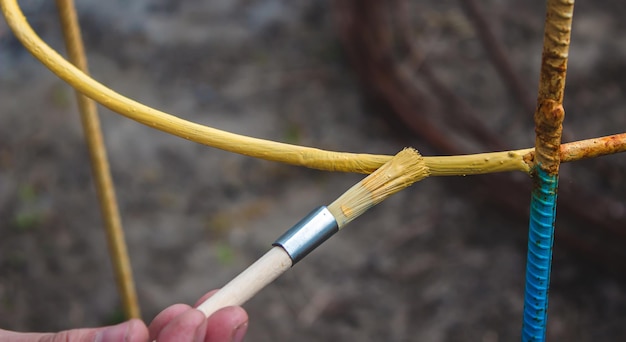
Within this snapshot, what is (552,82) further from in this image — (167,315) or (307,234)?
(167,315)

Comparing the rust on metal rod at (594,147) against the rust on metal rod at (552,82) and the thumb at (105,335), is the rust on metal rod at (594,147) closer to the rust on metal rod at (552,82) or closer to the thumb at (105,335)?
the rust on metal rod at (552,82)

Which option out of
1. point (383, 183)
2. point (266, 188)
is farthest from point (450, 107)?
point (383, 183)

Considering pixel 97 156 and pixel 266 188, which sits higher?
pixel 266 188

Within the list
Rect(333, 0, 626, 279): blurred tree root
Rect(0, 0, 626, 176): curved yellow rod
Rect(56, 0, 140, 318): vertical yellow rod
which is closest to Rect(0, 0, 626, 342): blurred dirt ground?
Rect(333, 0, 626, 279): blurred tree root

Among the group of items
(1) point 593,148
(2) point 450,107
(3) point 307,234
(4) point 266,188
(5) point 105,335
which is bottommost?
(5) point 105,335

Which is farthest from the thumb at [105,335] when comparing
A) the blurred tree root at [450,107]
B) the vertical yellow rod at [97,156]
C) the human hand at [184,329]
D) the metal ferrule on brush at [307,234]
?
the blurred tree root at [450,107]

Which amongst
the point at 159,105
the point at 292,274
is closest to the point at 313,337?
the point at 292,274

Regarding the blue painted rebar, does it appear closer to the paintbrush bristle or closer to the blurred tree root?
the paintbrush bristle
